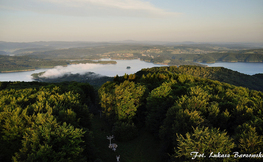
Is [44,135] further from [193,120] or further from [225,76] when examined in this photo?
[225,76]

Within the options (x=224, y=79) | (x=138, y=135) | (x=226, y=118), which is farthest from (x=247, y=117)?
(x=224, y=79)

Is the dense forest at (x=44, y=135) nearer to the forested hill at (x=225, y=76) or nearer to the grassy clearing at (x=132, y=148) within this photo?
the grassy clearing at (x=132, y=148)

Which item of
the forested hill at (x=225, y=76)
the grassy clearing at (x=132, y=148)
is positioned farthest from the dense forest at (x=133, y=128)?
the forested hill at (x=225, y=76)

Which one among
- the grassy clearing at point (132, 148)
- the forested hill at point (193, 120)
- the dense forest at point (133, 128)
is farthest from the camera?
the grassy clearing at point (132, 148)

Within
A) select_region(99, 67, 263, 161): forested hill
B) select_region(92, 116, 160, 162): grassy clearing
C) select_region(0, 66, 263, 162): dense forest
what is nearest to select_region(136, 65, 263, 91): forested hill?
select_region(99, 67, 263, 161): forested hill

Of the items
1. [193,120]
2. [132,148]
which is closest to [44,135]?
[193,120]

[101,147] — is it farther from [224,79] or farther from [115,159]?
[224,79]

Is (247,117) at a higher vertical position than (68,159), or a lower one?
higher

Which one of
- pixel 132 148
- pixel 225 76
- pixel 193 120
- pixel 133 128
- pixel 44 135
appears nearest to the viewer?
pixel 44 135
